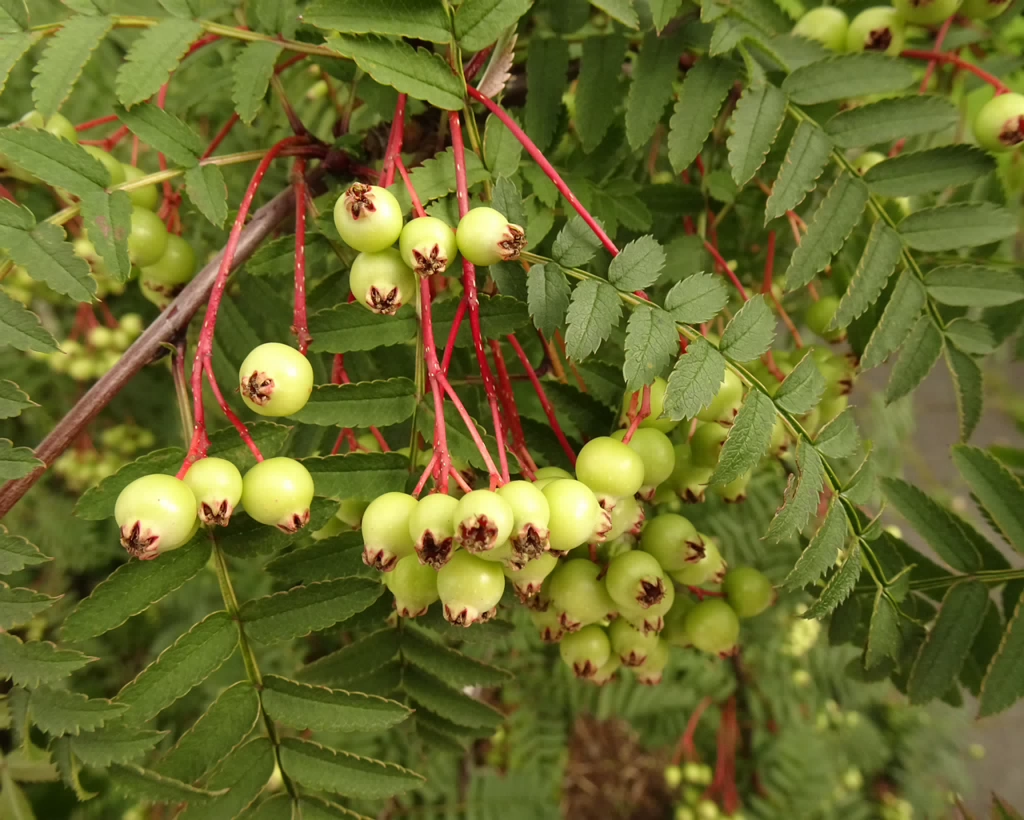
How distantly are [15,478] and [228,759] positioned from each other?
11.4 inches

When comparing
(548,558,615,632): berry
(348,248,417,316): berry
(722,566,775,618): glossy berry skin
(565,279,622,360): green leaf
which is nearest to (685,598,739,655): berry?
(722,566,775,618): glossy berry skin

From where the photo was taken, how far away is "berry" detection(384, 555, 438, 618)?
21.5 inches

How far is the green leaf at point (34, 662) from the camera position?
1.79 feet

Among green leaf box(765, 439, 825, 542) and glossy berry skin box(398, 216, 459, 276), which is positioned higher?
glossy berry skin box(398, 216, 459, 276)

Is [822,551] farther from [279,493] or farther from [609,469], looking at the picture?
[279,493]

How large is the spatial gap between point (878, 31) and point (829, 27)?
0.05m

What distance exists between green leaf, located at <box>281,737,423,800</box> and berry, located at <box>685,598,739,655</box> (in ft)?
1.03

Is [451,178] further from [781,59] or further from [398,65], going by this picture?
[781,59]

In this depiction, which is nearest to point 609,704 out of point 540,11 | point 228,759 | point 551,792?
point 551,792

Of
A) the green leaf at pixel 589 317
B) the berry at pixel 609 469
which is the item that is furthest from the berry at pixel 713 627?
the green leaf at pixel 589 317

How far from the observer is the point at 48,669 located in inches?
21.6

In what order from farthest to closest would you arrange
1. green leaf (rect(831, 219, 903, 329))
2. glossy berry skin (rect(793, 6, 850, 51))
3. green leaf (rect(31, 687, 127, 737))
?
1. glossy berry skin (rect(793, 6, 850, 51))
2. green leaf (rect(831, 219, 903, 329))
3. green leaf (rect(31, 687, 127, 737))

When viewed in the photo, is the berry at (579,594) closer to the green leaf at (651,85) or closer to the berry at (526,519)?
the berry at (526,519)

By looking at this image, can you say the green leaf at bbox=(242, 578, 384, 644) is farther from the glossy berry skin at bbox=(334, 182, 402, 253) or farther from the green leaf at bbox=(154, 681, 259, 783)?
the glossy berry skin at bbox=(334, 182, 402, 253)
